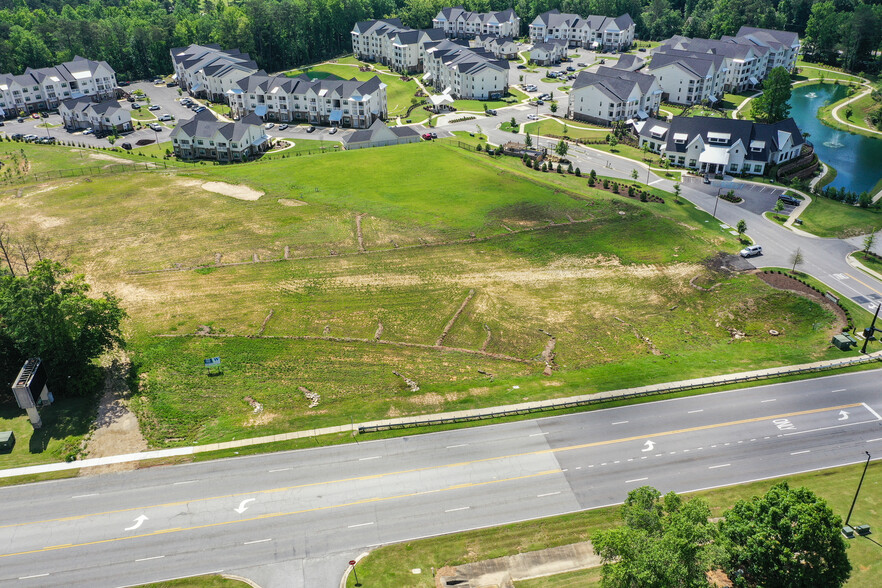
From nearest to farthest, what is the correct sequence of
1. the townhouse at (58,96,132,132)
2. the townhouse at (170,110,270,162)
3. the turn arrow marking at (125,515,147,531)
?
1. the turn arrow marking at (125,515,147,531)
2. the townhouse at (170,110,270,162)
3. the townhouse at (58,96,132,132)

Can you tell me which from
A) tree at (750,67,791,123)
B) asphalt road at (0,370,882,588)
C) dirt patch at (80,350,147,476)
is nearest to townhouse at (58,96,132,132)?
dirt patch at (80,350,147,476)

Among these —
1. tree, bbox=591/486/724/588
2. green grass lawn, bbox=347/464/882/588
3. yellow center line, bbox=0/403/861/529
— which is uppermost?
tree, bbox=591/486/724/588

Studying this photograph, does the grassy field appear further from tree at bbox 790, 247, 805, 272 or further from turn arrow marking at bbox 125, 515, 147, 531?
turn arrow marking at bbox 125, 515, 147, 531

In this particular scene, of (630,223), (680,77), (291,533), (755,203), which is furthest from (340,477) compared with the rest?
(680,77)

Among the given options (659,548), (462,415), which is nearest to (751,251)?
(462,415)

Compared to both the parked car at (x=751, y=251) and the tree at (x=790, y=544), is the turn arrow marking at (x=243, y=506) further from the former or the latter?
the parked car at (x=751, y=251)

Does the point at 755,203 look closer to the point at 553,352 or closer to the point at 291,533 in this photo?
the point at 553,352
